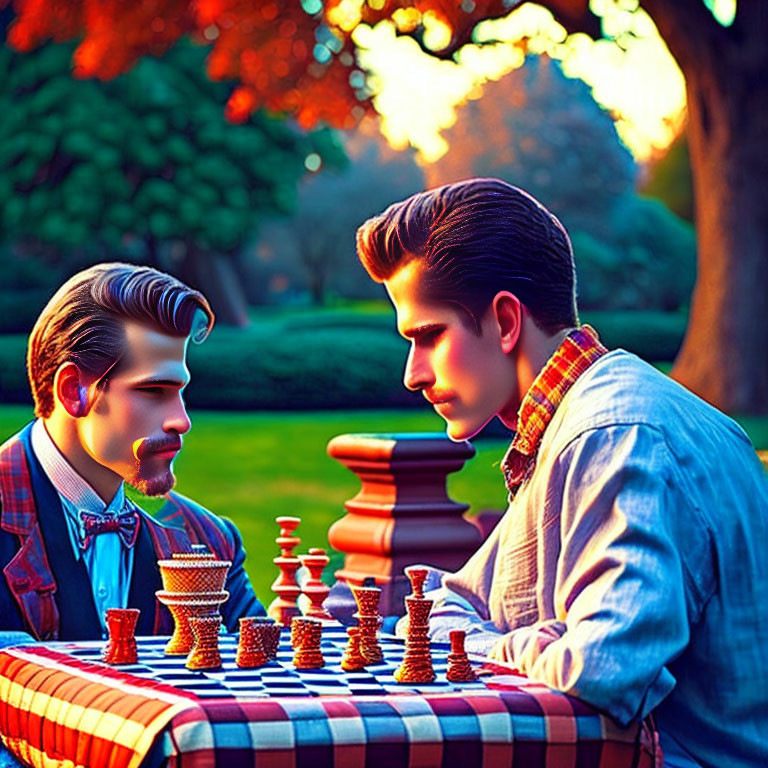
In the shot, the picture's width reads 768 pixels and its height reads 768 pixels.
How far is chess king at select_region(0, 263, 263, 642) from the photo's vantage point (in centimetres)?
376

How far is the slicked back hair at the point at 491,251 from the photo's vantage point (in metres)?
3.27

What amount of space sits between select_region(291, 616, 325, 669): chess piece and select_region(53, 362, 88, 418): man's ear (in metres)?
1.10

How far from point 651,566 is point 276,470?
553 inches

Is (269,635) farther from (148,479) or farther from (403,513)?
(403,513)

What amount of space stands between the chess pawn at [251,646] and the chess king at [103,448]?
83cm

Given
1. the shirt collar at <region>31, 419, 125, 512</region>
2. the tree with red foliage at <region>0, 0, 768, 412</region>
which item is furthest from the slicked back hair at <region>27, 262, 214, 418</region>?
the tree with red foliage at <region>0, 0, 768, 412</region>

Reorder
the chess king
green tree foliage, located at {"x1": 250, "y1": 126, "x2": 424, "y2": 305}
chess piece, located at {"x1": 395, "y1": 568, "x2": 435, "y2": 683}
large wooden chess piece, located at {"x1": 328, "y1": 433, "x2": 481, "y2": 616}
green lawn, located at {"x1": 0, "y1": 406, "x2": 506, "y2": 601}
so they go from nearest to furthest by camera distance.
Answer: chess piece, located at {"x1": 395, "y1": 568, "x2": 435, "y2": 683} → the chess king → large wooden chess piece, located at {"x1": 328, "y1": 433, "x2": 481, "y2": 616} → green lawn, located at {"x1": 0, "y1": 406, "x2": 506, "y2": 601} → green tree foliage, located at {"x1": 250, "y1": 126, "x2": 424, "y2": 305}

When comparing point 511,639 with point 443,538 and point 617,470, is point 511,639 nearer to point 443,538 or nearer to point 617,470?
point 617,470

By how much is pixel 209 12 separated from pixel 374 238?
14134mm

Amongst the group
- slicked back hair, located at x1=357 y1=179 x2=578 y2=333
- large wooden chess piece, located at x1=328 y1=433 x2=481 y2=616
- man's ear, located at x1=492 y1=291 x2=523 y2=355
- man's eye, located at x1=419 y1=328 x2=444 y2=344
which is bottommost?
large wooden chess piece, located at x1=328 y1=433 x2=481 y2=616

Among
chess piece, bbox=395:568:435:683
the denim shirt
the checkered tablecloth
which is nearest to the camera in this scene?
the checkered tablecloth

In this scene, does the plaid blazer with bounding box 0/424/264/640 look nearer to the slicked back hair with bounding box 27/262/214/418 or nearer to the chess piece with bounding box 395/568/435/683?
the slicked back hair with bounding box 27/262/214/418

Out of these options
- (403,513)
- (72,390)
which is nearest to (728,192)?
(403,513)

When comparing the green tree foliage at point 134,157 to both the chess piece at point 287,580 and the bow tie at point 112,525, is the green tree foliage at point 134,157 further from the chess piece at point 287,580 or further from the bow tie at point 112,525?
the bow tie at point 112,525
